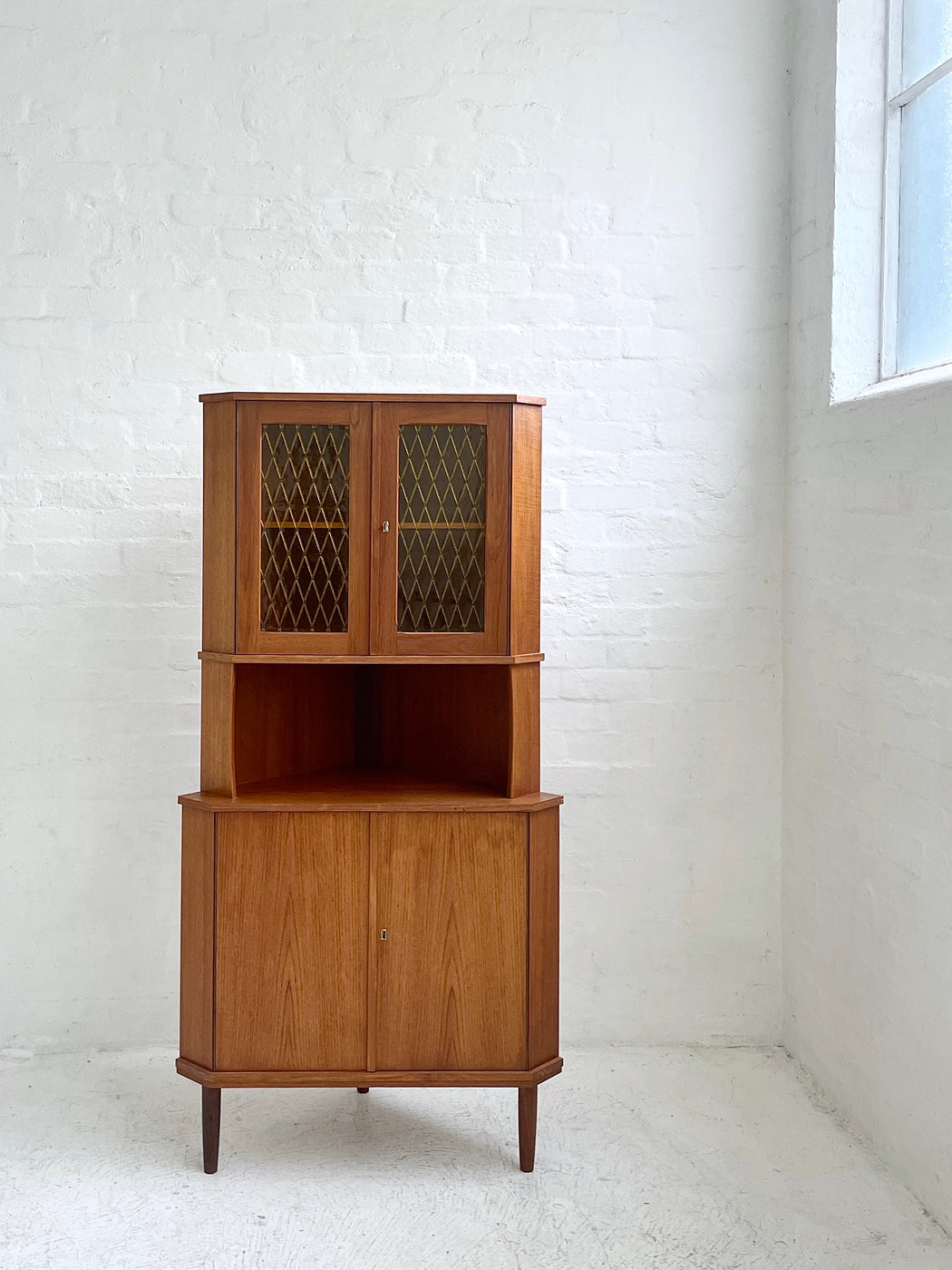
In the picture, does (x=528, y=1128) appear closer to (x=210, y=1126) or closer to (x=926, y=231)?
(x=210, y=1126)

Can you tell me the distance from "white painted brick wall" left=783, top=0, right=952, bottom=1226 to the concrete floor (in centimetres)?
22

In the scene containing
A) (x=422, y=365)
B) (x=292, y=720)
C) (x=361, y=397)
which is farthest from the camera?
(x=422, y=365)

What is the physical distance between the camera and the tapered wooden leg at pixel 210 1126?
266cm

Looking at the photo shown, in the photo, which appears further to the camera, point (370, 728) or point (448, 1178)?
point (370, 728)

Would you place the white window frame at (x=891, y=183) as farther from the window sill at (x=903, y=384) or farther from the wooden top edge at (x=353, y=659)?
the wooden top edge at (x=353, y=659)

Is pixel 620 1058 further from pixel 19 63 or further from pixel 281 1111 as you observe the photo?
pixel 19 63

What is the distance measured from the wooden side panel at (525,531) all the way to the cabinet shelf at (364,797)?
35 centimetres

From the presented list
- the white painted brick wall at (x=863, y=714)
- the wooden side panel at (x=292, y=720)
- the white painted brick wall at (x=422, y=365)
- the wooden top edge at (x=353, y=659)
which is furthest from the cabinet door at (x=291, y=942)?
the white painted brick wall at (x=863, y=714)

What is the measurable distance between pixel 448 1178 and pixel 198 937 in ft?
2.53

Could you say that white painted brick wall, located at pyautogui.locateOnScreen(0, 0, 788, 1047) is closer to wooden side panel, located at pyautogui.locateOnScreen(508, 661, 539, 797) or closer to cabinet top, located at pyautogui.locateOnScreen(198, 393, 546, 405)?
wooden side panel, located at pyautogui.locateOnScreen(508, 661, 539, 797)

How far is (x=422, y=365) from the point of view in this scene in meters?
3.28

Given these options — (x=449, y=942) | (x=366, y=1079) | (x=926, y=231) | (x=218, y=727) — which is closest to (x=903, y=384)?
(x=926, y=231)

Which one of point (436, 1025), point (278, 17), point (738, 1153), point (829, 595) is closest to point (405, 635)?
point (436, 1025)

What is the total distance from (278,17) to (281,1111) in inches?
113
